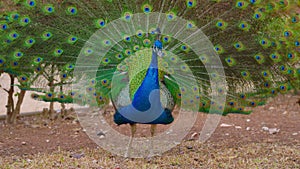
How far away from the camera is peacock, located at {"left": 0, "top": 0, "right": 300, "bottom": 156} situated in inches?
168

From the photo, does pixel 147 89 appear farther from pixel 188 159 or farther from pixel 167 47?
pixel 188 159

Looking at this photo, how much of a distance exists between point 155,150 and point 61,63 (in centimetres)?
123

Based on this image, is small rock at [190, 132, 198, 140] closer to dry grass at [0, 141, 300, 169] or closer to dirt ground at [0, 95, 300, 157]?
dirt ground at [0, 95, 300, 157]

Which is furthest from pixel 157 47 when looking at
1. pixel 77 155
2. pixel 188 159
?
pixel 77 155

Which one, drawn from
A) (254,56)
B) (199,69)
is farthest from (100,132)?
(254,56)

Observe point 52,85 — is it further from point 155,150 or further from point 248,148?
point 248,148

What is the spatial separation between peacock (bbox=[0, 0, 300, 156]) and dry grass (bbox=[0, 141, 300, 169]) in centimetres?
37

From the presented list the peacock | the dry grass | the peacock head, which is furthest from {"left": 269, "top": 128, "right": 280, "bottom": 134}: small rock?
the peacock head

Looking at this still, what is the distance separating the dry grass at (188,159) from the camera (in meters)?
4.19

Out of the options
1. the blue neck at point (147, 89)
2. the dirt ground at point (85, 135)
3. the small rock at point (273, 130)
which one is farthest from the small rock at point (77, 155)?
the small rock at point (273, 130)

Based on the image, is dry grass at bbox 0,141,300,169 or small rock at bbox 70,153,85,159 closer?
dry grass at bbox 0,141,300,169

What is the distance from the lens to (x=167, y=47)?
435 centimetres

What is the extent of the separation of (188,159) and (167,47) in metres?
1.03

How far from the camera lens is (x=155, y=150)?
15.4ft
